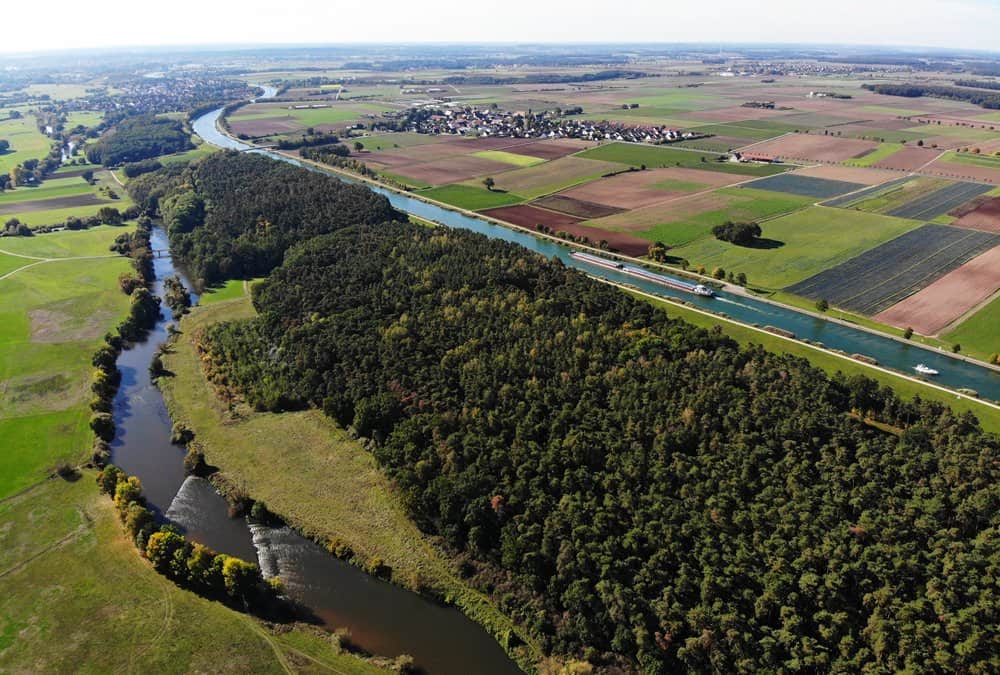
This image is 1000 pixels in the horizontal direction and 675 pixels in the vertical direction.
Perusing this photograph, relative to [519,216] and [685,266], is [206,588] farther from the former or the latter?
[519,216]

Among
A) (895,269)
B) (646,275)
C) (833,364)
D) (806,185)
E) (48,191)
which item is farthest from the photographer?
(48,191)

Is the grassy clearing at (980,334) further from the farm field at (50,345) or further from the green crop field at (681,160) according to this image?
the farm field at (50,345)

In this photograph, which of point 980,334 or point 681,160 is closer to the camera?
point 980,334

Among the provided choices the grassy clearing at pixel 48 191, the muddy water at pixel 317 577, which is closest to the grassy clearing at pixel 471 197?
the muddy water at pixel 317 577

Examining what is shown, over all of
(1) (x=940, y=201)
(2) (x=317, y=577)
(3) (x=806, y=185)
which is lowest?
(2) (x=317, y=577)

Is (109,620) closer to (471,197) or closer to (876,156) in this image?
(471,197)

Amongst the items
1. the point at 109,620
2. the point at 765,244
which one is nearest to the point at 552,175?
the point at 765,244
